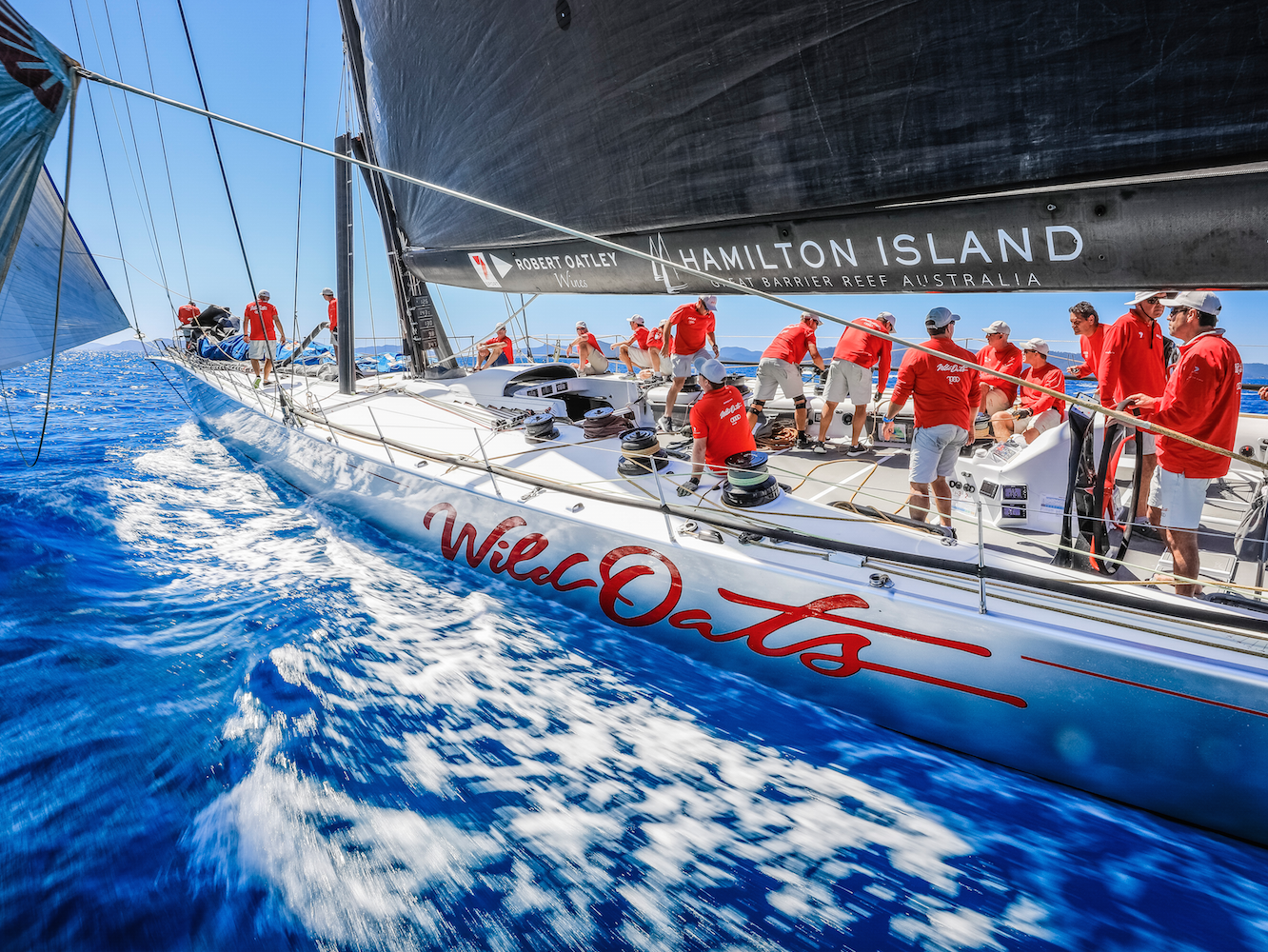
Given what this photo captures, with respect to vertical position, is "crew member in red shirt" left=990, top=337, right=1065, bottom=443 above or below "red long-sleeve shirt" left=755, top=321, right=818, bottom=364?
below

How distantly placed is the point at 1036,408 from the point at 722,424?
7.71 ft

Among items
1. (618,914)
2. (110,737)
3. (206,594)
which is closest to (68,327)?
(206,594)

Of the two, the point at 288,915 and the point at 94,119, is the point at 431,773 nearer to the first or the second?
the point at 288,915

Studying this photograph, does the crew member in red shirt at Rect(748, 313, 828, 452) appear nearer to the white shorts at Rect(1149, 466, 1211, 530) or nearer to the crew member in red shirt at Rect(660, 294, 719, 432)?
the crew member in red shirt at Rect(660, 294, 719, 432)

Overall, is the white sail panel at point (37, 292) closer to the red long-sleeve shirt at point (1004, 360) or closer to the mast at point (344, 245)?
the mast at point (344, 245)

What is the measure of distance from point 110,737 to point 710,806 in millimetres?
2310

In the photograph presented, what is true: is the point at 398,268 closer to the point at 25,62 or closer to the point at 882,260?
the point at 25,62

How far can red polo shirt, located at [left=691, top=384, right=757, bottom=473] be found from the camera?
3.30 m

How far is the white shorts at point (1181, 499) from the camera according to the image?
91.0 inches

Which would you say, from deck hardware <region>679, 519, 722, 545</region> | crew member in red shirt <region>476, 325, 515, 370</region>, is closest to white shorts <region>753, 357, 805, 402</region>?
deck hardware <region>679, 519, 722, 545</region>

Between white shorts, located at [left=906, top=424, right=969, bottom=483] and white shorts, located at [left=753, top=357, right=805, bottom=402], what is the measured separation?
166 cm

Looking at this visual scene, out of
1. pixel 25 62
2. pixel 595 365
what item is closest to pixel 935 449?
pixel 25 62

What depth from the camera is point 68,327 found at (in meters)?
5.27

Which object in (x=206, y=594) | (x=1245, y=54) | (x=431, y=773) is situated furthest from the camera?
(x=206, y=594)
